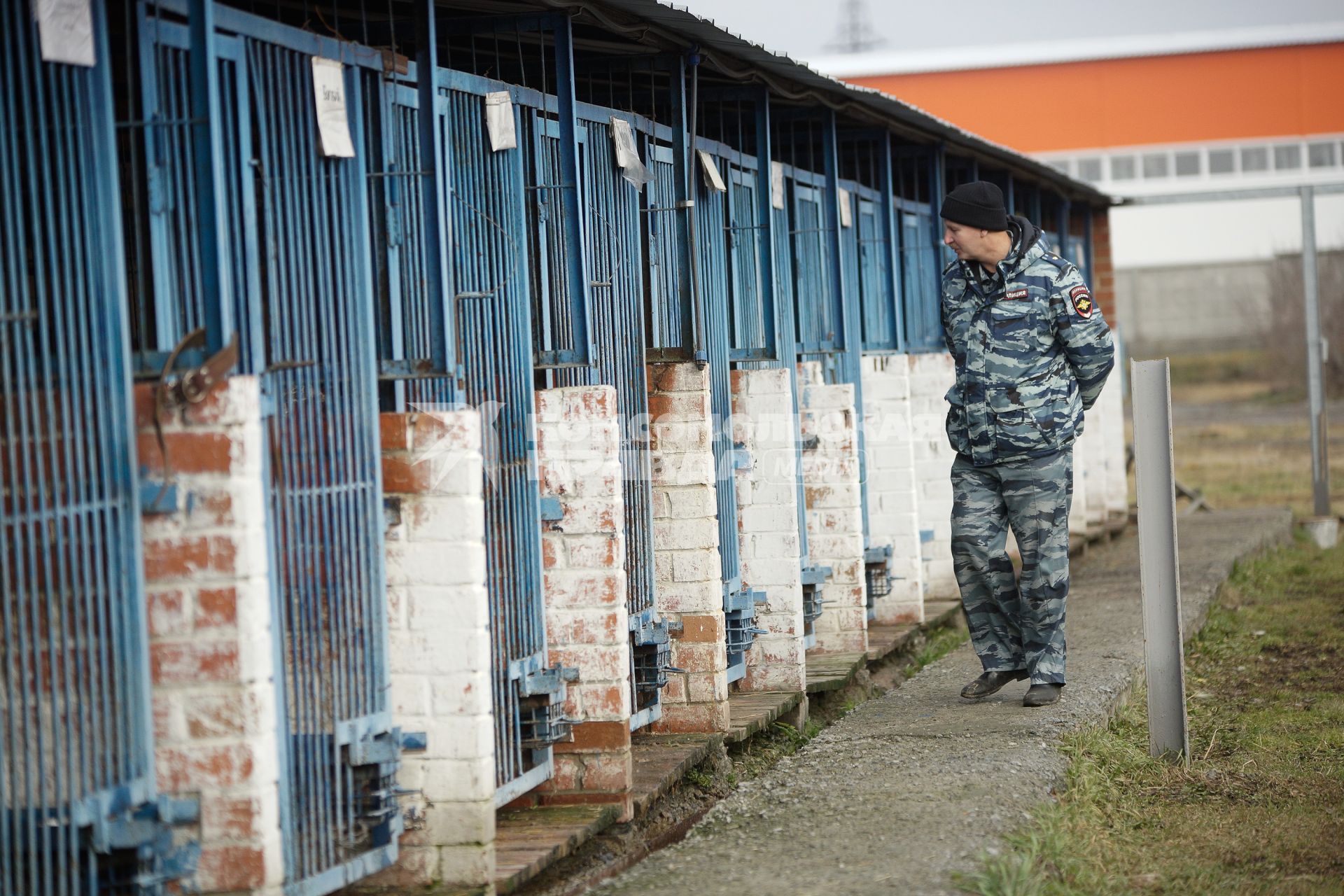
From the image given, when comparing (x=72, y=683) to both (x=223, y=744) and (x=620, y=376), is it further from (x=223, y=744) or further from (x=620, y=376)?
(x=620, y=376)

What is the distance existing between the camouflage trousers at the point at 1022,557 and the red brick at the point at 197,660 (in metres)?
3.39

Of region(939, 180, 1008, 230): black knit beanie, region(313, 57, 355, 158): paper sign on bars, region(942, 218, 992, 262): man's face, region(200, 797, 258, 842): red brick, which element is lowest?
region(200, 797, 258, 842): red brick

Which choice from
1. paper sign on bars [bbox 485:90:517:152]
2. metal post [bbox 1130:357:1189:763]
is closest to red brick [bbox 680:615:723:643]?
metal post [bbox 1130:357:1189:763]

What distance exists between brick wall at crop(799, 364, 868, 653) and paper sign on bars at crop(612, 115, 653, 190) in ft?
6.61

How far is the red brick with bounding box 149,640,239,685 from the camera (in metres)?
3.76

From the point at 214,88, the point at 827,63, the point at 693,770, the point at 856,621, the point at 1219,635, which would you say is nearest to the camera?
the point at 214,88

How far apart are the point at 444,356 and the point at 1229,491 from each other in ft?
53.4

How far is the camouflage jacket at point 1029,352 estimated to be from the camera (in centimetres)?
641

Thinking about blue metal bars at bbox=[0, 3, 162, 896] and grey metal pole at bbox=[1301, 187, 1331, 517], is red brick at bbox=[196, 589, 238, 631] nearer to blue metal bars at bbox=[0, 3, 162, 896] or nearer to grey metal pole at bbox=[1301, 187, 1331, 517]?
blue metal bars at bbox=[0, 3, 162, 896]

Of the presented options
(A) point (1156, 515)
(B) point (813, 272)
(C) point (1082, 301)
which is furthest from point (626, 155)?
(B) point (813, 272)

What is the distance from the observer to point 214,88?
12.7 feet

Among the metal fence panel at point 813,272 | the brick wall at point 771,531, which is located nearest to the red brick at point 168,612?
the brick wall at point 771,531

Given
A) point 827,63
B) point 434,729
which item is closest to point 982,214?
point 434,729

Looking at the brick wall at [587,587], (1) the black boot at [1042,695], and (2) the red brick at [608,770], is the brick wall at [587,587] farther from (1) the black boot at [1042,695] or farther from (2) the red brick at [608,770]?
(1) the black boot at [1042,695]
